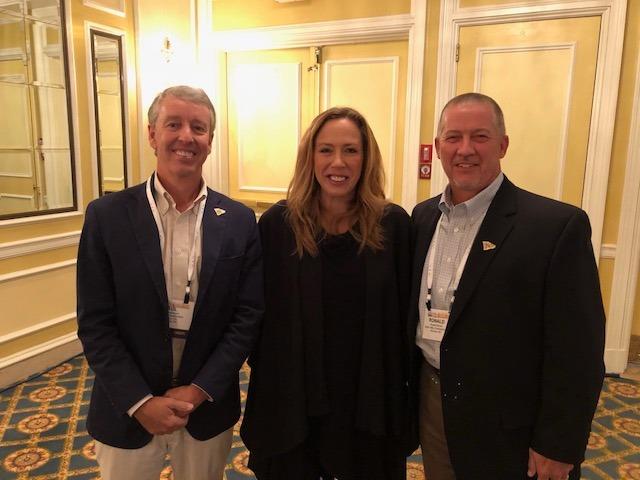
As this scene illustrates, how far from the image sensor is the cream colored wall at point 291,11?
3.76m

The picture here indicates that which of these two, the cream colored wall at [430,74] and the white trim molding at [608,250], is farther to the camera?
the cream colored wall at [430,74]

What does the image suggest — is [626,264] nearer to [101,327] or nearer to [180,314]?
[180,314]

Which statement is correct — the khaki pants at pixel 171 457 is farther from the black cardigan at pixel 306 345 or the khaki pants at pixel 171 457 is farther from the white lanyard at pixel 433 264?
the white lanyard at pixel 433 264

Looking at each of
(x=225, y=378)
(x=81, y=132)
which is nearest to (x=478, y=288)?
(x=225, y=378)

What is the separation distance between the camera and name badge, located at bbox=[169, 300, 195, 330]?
1.43m

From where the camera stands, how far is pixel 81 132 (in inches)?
137

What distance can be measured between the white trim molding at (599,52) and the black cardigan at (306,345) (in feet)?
7.83

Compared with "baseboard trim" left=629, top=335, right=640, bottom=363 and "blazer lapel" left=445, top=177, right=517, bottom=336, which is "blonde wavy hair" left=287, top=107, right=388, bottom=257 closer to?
"blazer lapel" left=445, top=177, right=517, bottom=336

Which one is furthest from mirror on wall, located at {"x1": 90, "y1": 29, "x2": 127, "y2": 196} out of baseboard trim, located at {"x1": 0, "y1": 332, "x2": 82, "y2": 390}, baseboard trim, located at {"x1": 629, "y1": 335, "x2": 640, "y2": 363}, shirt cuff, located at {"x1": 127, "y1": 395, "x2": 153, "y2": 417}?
baseboard trim, located at {"x1": 629, "y1": 335, "x2": 640, "y2": 363}

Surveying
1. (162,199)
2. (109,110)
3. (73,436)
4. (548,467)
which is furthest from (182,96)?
(109,110)

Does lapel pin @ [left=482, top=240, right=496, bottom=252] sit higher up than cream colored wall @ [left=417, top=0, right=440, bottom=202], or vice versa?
cream colored wall @ [left=417, top=0, right=440, bottom=202]

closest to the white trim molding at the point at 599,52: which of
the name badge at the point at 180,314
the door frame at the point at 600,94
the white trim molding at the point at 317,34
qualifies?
the door frame at the point at 600,94

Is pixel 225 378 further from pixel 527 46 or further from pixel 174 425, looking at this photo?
pixel 527 46

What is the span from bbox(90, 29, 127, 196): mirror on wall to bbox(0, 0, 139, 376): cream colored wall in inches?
3.1
